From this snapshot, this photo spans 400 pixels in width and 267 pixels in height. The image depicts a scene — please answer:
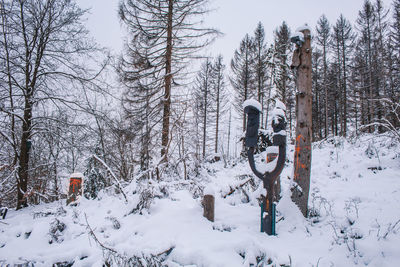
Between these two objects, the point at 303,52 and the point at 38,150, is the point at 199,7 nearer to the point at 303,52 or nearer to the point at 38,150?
the point at 303,52

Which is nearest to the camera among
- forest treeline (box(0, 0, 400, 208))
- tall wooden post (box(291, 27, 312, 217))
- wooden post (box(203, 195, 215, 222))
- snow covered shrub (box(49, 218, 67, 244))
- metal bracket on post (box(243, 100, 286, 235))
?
metal bracket on post (box(243, 100, 286, 235))

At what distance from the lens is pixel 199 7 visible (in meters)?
8.84

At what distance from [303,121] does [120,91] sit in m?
7.91

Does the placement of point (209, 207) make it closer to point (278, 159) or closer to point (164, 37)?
point (278, 159)

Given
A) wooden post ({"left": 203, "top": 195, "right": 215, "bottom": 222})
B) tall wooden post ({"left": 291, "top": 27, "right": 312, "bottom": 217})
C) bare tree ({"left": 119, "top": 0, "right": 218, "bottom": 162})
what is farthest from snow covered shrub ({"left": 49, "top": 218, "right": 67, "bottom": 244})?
bare tree ({"left": 119, "top": 0, "right": 218, "bottom": 162})

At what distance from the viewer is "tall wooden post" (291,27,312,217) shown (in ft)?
10.1

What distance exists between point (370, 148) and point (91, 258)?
654 centimetres

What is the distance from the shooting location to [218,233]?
2479 mm

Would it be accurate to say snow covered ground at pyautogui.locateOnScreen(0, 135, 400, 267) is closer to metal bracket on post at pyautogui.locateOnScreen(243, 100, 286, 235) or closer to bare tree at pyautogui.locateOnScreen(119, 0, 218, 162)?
metal bracket on post at pyautogui.locateOnScreen(243, 100, 286, 235)

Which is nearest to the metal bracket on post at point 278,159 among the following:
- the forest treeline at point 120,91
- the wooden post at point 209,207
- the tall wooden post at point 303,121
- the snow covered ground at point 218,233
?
the snow covered ground at point 218,233

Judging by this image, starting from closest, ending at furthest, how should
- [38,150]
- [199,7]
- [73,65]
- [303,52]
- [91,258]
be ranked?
[91,258]
[303,52]
[73,65]
[38,150]
[199,7]

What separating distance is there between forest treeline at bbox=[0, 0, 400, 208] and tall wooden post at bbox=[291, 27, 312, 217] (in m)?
1.09

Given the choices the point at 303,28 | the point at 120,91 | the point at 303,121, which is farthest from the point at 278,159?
the point at 120,91

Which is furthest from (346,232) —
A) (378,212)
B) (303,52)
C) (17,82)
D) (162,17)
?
(162,17)
